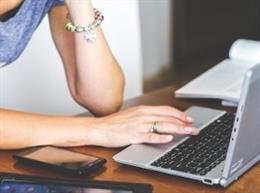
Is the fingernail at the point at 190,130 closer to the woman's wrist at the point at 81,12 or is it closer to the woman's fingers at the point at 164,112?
the woman's fingers at the point at 164,112

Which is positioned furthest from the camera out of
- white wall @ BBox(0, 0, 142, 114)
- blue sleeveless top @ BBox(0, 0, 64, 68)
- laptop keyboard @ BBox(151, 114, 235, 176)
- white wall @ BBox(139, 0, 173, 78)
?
white wall @ BBox(139, 0, 173, 78)

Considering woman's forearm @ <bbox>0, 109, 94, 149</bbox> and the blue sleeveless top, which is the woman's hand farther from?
the blue sleeveless top

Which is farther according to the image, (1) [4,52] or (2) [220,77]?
(2) [220,77]

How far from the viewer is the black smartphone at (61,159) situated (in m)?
1.03

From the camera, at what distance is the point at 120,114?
120 centimetres

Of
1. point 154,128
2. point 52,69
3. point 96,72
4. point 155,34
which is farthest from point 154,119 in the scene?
point 155,34

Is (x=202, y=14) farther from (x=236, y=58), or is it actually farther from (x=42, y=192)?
(x=42, y=192)

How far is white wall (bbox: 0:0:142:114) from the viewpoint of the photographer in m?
1.70

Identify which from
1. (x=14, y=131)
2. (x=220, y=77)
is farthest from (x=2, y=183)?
(x=220, y=77)

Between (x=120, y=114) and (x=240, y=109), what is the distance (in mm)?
379

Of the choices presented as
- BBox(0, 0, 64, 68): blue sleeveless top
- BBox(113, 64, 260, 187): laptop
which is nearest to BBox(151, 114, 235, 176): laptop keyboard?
BBox(113, 64, 260, 187): laptop

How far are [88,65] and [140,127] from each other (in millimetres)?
265

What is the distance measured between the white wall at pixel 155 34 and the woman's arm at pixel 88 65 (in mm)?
1796

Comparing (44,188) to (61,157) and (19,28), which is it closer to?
(61,157)
